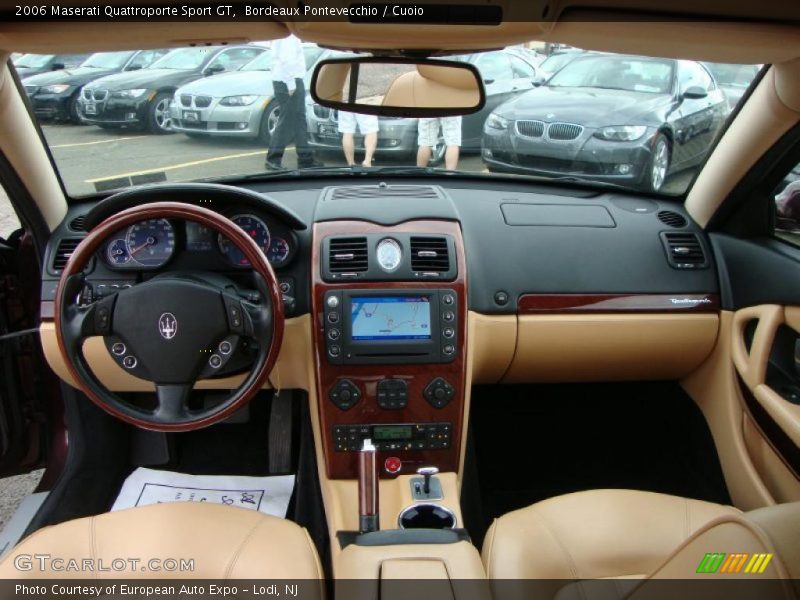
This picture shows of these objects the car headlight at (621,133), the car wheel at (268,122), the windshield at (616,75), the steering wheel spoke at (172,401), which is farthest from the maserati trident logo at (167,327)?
the windshield at (616,75)

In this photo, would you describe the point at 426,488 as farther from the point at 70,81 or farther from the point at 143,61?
the point at 70,81

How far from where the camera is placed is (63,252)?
2463 millimetres

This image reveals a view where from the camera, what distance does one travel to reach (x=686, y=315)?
261 cm

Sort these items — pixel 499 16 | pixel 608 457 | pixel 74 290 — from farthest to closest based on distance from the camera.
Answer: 1. pixel 608 457
2. pixel 74 290
3. pixel 499 16

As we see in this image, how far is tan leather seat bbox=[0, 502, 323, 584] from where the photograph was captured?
172 cm

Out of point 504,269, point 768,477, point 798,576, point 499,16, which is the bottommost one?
point 768,477

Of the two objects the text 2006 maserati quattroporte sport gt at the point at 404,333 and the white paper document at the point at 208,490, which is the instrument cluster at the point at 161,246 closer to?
the text 2006 maserati quattroporte sport gt at the point at 404,333

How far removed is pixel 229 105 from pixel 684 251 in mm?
2470

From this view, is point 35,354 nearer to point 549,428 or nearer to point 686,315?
point 549,428

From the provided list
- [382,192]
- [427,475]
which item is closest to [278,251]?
[382,192]

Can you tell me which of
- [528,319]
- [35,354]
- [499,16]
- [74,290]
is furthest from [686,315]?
[35,354]

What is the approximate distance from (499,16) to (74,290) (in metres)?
1.32

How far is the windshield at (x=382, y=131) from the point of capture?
9.43ft

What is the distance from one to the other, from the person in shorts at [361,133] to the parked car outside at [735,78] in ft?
4.34
